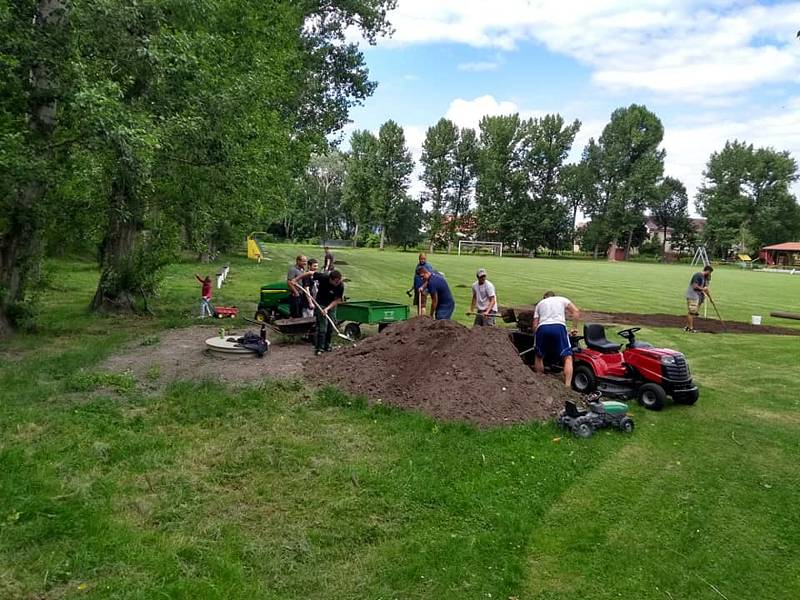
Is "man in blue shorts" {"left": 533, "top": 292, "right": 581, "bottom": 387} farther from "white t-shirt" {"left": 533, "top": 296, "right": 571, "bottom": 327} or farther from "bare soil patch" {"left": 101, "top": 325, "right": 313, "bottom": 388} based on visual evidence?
"bare soil patch" {"left": 101, "top": 325, "right": 313, "bottom": 388}

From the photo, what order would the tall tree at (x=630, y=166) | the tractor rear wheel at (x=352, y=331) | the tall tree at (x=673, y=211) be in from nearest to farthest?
1. the tractor rear wheel at (x=352, y=331)
2. the tall tree at (x=630, y=166)
3. the tall tree at (x=673, y=211)

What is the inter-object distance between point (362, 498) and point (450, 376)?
121 inches

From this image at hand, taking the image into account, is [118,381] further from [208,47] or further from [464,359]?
[208,47]

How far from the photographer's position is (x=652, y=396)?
8.27 meters

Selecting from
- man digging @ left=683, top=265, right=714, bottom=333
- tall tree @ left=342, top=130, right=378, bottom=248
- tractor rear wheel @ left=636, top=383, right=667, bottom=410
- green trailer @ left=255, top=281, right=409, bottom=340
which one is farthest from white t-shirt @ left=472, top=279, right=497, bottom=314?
tall tree @ left=342, top=130, right=378, bottom=248

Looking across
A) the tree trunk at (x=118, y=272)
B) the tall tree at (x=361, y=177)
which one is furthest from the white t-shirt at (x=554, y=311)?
the tall tree at (x=361, y=177)

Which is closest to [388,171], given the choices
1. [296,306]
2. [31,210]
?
[296,306]

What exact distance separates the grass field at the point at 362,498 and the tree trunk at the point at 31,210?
2865 mm

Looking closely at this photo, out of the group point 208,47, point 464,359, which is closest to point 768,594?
point 464,359

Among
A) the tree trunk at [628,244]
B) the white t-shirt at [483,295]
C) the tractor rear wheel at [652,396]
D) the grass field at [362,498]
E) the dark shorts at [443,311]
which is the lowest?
the grass field at [362,498]

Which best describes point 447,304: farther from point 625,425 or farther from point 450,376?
point 625,425

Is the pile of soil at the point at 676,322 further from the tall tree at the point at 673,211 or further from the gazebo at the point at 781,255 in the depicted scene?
the tall tree at the point at 673,211

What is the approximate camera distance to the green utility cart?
11727 millimetres

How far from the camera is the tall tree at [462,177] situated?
91250mm
